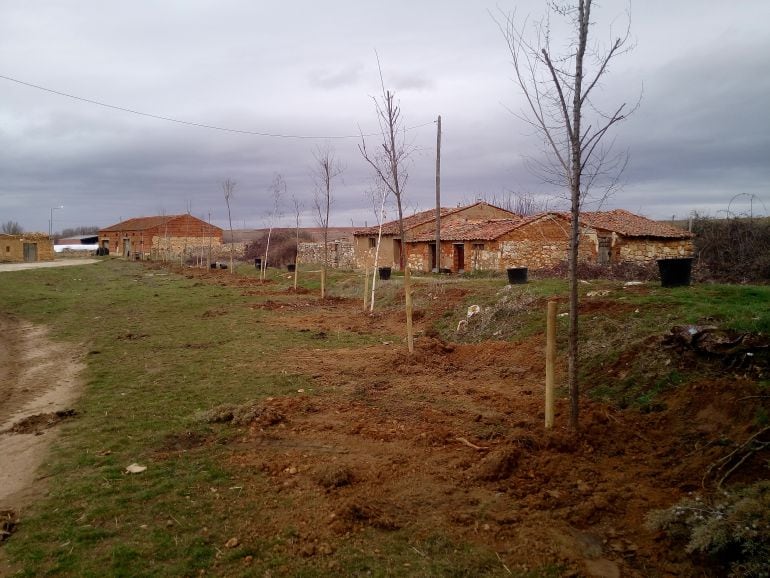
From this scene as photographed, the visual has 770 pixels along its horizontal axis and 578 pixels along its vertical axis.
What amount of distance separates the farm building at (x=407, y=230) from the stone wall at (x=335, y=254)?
3.54ft

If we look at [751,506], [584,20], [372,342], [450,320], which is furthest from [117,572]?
[450,320]

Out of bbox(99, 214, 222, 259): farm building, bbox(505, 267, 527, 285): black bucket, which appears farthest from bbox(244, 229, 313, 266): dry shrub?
bbox(505, 267, 527, 285): black bucket

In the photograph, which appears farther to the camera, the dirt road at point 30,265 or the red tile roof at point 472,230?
the dirt road at point 30,265

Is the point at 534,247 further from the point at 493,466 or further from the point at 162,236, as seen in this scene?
the point at 162,236

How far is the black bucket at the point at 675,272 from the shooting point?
37.4ft

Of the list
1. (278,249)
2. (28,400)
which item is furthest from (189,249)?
(28,400)

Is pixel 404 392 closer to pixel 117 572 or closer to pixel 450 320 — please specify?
pixel 117 572

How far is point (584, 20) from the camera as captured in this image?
518 centimetres

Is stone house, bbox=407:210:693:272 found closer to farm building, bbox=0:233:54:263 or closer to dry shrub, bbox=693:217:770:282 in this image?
dry shrub, bbox=693:217:770:282

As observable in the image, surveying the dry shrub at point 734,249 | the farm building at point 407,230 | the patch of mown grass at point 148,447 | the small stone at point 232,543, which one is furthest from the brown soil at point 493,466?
the farm building at point 407,230

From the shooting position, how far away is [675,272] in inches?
452

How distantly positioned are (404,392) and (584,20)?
17.1 feet

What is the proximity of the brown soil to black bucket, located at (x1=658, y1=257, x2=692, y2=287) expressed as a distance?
16.8 ft

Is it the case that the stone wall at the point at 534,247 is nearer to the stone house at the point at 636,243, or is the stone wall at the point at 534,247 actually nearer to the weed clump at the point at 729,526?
the stone house at the point at 636,243
